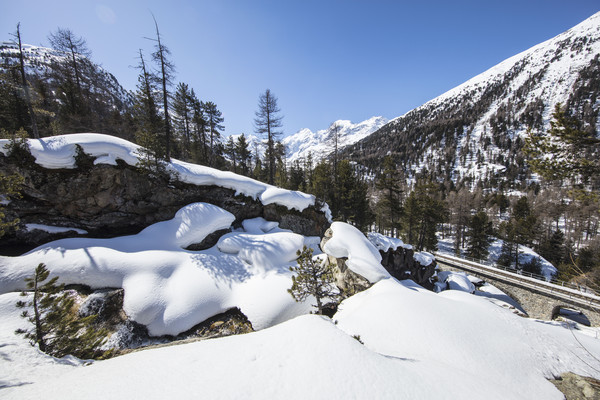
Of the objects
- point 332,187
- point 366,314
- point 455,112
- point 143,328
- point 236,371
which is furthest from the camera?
point 455,112

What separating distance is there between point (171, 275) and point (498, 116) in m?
202

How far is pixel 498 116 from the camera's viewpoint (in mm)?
135000

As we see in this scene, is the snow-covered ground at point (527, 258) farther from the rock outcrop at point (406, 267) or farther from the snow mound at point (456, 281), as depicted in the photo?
the rock outcrop at point (406, 267)

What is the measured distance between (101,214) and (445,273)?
1125 inches

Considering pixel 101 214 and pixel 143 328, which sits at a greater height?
pixel 101 214

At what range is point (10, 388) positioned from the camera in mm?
3234

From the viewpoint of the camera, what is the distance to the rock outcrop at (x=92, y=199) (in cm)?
1033

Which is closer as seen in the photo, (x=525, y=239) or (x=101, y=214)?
(x=101, y=214)

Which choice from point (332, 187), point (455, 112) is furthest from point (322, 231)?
point (455, 112)

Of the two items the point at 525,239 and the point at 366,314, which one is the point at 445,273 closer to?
the point at 366,314

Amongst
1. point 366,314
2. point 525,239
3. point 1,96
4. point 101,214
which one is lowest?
point 525,239

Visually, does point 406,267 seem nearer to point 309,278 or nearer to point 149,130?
point 309,278

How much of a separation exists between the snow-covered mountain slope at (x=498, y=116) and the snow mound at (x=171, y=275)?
411 feet

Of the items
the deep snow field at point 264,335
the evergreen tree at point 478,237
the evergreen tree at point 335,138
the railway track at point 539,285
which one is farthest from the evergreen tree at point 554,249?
the evergreen tree at point 335,138
